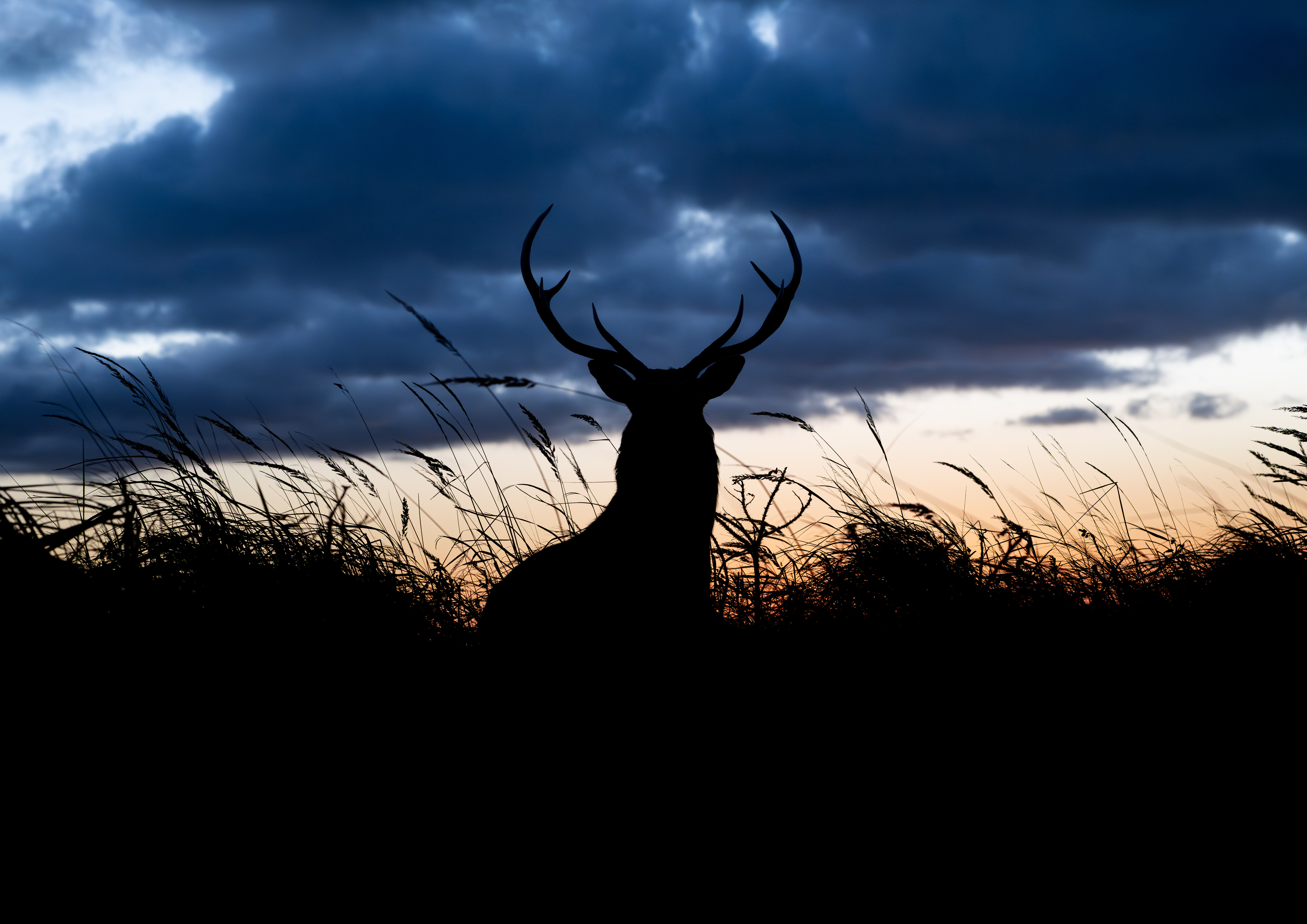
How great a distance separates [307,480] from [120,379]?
3.14ft

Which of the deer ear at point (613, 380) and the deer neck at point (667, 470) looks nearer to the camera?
the deer neck at point (667, 470)

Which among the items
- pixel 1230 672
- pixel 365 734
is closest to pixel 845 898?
pixel 365 734

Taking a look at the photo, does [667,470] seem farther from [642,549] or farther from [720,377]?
[720,377]

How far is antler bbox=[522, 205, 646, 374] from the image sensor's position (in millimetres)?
4625

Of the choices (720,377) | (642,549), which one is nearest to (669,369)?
(720,377)

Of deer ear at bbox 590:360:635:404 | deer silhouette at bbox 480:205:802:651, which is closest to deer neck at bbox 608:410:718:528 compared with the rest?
deer silhouette at bbox 480:205:802:651

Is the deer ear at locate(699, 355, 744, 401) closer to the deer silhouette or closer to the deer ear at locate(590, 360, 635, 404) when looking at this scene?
the deer silhouette

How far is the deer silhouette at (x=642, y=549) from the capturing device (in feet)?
10.3

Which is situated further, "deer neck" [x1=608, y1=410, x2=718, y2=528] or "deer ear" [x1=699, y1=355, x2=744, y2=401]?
"deer ear" [x1=699, y1=355, x2=744, y2=401]

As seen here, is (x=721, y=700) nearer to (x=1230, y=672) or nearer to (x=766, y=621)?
(x=766, y=621)

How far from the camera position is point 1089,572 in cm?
371

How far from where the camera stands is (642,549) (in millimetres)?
3670

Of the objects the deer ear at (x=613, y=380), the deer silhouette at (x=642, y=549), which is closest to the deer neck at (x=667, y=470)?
the deer silhouette at (x=642, y=549)

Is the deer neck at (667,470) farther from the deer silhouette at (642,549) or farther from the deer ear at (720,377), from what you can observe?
the deer ear at (720,377)
